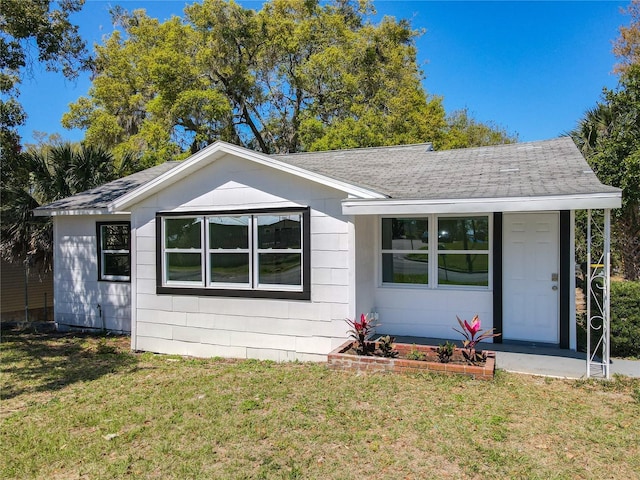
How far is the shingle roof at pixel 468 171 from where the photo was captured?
6.41 meters

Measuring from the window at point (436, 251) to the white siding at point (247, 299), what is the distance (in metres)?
1.63

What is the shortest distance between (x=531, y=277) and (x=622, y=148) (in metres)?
5.61

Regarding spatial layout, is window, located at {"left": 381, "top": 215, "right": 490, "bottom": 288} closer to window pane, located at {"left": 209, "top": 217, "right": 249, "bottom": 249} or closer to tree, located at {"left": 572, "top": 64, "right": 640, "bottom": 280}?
window pane, located at {"left": 209, "top": 217, "right": 249, "bottom": 249}

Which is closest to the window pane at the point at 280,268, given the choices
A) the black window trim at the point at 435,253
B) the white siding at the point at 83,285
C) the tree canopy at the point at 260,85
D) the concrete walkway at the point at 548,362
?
the black window trim at the point at 435,253

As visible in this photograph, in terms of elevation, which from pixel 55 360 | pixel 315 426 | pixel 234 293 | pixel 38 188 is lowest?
pixel 55 360

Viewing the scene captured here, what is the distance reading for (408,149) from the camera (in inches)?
447

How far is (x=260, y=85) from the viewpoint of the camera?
24.9 m

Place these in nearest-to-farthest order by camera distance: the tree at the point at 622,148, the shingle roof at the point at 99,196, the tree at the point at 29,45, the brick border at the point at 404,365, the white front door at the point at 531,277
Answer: the brick border at the point at 404,365, the white front door at the point at 531,277, the tree at the point at 29,45, the shingle roof at the point at 99,196, the tree at the point at 622,148

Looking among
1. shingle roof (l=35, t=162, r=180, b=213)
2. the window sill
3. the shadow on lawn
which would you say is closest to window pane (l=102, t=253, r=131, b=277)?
shingle roof (l=35, t=162, r=180, b=213)

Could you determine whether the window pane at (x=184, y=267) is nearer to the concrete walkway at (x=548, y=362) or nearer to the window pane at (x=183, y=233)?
the window pane at (x=183, y=233)

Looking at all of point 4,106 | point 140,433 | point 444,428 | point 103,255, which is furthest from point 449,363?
point 4,106

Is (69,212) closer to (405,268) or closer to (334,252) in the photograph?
(334,252)

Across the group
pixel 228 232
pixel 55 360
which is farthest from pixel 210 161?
pixel 55 360

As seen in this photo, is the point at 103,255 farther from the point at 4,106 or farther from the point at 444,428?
the point at 444,428
